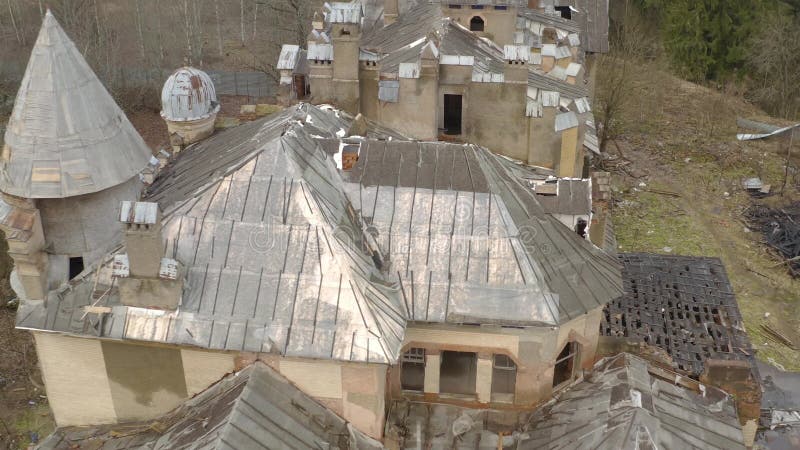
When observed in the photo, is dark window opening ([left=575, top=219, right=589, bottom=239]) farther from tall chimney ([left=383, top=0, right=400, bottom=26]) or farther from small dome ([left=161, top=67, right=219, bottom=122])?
tall chimney ([left=383, top=0, right=400, bottom=26])

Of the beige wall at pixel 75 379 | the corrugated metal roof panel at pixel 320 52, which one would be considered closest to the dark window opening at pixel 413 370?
the beige wall at pixel 75 379

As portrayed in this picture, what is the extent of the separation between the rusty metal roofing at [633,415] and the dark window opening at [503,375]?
1.17m

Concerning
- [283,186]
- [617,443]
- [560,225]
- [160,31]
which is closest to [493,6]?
[560,225]

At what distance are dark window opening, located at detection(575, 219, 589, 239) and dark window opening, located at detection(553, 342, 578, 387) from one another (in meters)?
3.65

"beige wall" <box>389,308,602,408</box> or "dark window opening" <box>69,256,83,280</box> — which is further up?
"dark window opening" <box>69,256,83,280</box>

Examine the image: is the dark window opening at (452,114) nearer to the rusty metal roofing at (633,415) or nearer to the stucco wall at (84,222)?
the rusty metal roofing at (633,415)

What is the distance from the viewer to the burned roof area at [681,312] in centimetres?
3097

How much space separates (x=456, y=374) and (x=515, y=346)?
2.46 m

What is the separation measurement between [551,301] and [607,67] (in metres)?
40.2

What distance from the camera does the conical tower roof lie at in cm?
2209

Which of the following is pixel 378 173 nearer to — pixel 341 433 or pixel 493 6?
pixel 341 433

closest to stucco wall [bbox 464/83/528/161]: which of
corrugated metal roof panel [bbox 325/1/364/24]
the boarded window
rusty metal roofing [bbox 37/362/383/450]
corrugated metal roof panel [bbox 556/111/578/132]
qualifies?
corrugated metal roof panel [bbox 556/111/578/132]

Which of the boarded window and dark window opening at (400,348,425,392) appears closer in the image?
dark window opening at (400,348,425,392)

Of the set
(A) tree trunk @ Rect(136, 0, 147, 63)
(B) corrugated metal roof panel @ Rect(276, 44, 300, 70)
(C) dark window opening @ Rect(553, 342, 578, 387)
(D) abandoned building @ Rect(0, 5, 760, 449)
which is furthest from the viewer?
(A) tree trunk @ Rect(136, 0, 147, 63)
